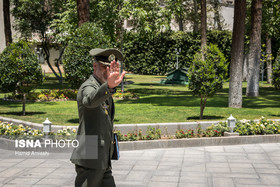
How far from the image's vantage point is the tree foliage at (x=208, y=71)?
13.3 m

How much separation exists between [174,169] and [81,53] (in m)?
6.34

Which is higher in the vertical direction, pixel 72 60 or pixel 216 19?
pixel 216 19

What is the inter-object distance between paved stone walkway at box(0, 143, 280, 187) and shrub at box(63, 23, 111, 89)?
4.25 metres

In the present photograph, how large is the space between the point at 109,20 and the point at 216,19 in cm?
2613

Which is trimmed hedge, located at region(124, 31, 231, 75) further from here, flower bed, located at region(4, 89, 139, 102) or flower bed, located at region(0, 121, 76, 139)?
flower bed, located at region(0, 121, 76, 139)

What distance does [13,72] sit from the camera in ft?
46.3

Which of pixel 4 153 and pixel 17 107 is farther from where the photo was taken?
pixel 17 107

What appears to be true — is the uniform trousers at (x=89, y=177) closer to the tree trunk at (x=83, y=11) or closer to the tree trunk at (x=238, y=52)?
the tree trunk at (x=83, y=11)

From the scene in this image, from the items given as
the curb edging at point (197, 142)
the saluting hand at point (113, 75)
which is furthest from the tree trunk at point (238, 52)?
the saluting hand at point (113, 75)

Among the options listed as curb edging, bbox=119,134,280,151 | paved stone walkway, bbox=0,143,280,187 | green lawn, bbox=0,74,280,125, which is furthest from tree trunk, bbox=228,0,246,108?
paved stone walkway, bbox=0,143,280,187

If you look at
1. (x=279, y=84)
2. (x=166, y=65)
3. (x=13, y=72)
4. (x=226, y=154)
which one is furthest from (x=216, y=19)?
(x=226, y=154)

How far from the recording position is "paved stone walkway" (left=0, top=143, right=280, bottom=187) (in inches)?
279

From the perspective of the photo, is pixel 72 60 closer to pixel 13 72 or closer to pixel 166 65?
pixel 13 72

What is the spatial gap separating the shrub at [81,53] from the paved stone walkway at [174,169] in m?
4.25
